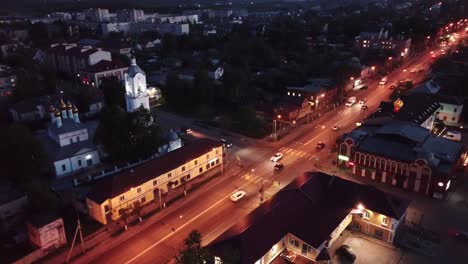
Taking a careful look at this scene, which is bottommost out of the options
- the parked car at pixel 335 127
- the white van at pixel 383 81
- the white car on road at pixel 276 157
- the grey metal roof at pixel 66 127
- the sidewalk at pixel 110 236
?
the sidewalk at pixel 110 236

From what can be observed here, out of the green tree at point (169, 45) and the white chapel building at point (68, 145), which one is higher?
the green tree at point (169, 45)

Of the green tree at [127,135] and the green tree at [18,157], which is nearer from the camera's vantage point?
the green tree at [18,157]

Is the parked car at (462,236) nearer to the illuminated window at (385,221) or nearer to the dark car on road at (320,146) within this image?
the illuminated window at (385,221)

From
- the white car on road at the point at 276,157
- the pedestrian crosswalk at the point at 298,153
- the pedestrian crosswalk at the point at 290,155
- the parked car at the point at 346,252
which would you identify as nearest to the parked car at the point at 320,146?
the pedestrian crosswalk at the point at 290,155

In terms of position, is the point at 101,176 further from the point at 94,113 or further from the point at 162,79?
the point at 162,79

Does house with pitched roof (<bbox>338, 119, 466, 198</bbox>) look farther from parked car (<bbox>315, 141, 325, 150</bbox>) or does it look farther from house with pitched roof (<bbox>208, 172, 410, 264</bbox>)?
house with pitched roof (<bbox>208, 172, 410, 264</bbox>)
